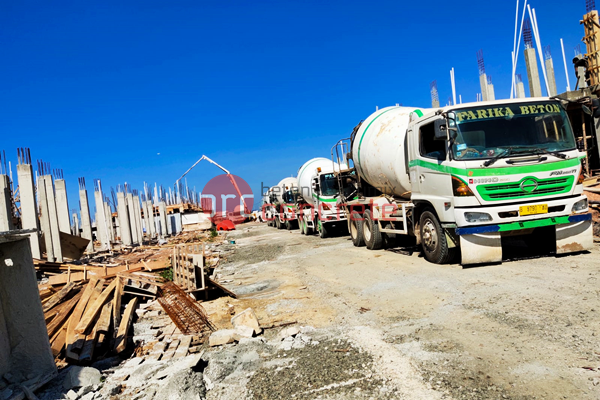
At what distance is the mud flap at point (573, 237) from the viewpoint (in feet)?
24.4

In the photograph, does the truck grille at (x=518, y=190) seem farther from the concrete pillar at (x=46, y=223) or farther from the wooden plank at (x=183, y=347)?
the concrete pillar at (x=46, y=223)

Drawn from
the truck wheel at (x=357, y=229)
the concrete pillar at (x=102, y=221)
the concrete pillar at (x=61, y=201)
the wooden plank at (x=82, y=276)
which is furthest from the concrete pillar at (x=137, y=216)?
the wooden plank at (x=82, y=276)

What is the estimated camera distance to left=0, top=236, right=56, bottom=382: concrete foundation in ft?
13.1

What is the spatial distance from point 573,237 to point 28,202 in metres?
14.4

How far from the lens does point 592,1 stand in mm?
16547

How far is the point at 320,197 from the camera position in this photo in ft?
57.3

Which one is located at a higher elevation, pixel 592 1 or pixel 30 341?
pixel 592 1

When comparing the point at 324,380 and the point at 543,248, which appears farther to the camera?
the point at 543,248

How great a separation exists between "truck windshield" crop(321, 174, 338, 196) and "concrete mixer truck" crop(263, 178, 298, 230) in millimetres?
5429

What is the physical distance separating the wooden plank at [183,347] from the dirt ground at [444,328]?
0.99m

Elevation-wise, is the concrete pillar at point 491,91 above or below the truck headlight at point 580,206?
above

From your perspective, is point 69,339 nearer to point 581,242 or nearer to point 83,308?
point 83,308

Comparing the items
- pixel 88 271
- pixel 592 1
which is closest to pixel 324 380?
pixel 88 271

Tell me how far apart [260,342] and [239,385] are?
1052 mm
